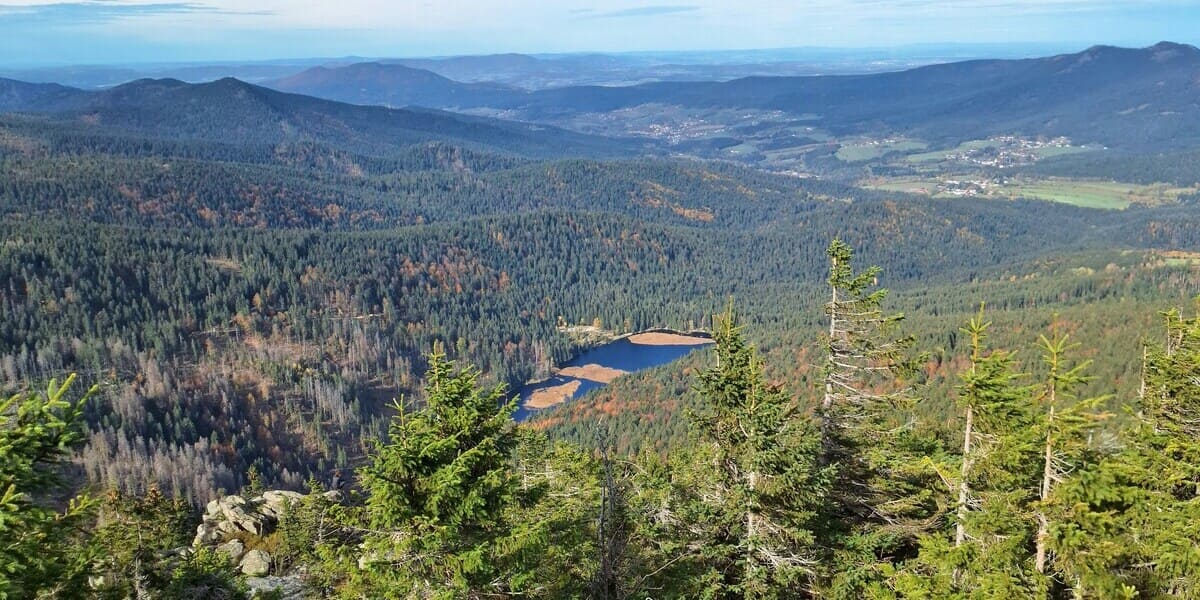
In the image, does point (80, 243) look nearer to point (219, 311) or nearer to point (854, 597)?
point (219, 311)

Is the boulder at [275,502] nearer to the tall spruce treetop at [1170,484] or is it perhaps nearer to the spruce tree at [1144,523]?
the spruce tree at [1144,523]

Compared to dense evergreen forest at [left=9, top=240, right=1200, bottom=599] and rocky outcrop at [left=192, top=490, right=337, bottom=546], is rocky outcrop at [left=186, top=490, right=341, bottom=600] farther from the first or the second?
dense evergreen forest at [left=9, top=240, right=1200, bottom=599]

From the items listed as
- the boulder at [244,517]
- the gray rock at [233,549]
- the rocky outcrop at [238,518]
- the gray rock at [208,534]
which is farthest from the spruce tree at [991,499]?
the boulder at [244,517]

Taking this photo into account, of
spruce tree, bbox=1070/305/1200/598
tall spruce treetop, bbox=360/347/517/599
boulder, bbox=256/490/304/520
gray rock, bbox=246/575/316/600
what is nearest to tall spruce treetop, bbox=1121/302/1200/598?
spruce tree, bbox=1070/305/1200/598

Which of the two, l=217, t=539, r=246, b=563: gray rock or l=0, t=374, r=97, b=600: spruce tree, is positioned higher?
l=0, t=374, r=97, b=600: spruce tree

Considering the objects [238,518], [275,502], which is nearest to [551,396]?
[275,502]
